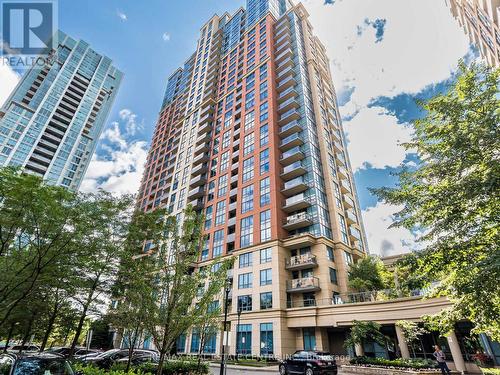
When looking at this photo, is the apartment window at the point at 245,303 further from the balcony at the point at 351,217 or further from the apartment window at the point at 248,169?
the balcony at the point at 351,217

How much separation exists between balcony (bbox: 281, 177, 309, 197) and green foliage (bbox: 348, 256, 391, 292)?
11.8 meters

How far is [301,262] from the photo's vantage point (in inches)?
1268

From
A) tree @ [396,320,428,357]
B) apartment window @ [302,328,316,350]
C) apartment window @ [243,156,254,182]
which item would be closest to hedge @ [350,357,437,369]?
tree @ [396,320,428,357]

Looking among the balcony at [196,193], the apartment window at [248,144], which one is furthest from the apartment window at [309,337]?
the balcony at [196,193]

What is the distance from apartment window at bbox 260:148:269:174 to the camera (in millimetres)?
40656

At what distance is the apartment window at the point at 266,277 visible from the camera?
32.5 metres

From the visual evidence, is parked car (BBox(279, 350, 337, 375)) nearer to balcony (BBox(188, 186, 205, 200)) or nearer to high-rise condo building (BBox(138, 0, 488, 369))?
high-rise condo building (BBox(138, 0, 488, 369))

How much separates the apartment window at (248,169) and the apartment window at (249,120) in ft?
23.2

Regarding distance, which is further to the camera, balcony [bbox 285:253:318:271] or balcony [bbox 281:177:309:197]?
balcony [bbox 281:177:309:197]

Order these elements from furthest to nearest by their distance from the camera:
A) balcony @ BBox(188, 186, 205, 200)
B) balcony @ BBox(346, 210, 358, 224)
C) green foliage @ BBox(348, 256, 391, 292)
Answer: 1. balcony @ BBox(188, 186, 205, 200)
2. balcony @ BBox(346, 210, 358, 224)
3. green foliage @ BBox(348, 256, 391, 292)

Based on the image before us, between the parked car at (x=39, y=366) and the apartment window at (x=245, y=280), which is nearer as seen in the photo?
the parked car at (x=39, y=366)

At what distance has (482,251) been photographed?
9633mm

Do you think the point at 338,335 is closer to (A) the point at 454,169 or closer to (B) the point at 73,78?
(A) the point at 454,169

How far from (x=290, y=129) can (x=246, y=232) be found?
57.5 feet
